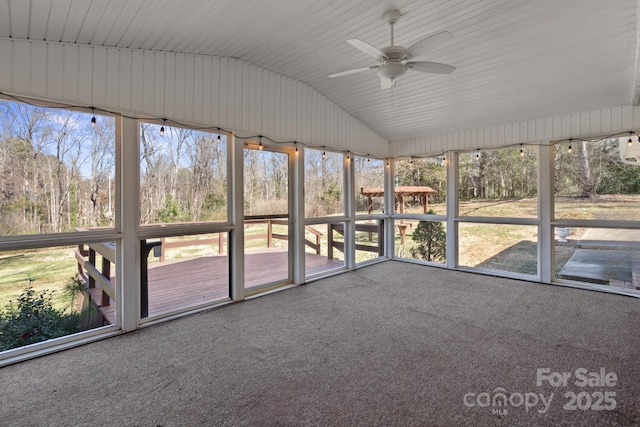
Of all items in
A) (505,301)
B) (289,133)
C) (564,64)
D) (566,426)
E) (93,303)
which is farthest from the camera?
(289,133)

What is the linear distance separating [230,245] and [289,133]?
202 centimetres

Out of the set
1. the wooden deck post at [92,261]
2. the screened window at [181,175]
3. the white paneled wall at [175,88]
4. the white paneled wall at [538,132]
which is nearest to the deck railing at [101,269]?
the wooden deck post at [92,261]

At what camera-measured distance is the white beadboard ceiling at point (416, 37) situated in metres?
2.73

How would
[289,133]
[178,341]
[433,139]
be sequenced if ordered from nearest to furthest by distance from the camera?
[178,341] < [289,133] < [433,139]

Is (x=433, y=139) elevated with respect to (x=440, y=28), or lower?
lower

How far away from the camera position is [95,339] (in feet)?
10.1

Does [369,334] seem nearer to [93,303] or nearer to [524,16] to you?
[93,303]

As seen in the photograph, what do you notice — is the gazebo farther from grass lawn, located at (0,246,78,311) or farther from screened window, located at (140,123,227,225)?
grass lawn, located at (0,246,78,311)

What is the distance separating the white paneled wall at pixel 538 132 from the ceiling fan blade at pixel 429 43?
12.0 ft

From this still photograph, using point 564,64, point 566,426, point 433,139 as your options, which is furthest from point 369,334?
point 433,139

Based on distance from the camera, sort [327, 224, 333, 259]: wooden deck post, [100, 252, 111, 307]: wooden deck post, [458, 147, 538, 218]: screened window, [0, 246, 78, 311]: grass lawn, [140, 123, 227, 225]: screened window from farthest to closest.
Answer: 1. [327, 224, 333, 259]: wooden deck post
2. [458, 147, 538, 218]: screened window
3. [140, 123, 227, 225]: screened window
4. [100, 252, 111, 307]: wooden deck post
5. [0, 246, 78, 311]: grass lawn

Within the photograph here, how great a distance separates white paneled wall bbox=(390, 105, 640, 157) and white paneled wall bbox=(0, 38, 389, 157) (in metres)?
2.10

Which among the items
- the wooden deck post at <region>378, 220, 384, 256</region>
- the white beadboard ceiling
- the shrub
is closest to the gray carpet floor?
the shrub

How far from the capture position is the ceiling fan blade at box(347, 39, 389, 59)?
2564 millimetres
